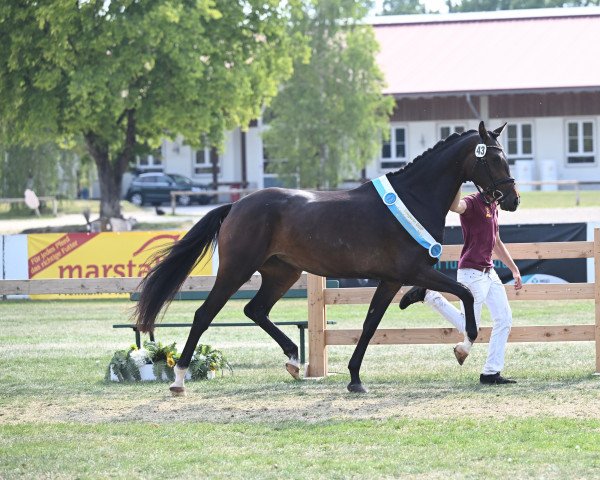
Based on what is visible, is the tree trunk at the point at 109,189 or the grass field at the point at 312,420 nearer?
the grass field at the point at 312,420

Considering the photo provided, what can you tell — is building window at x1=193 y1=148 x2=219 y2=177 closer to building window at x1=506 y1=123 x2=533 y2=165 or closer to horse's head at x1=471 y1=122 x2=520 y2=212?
building window at x1=506 y1=123 x2=533 y2=165

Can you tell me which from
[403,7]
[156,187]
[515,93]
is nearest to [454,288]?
[515,93]

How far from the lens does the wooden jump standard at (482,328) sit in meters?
11.3

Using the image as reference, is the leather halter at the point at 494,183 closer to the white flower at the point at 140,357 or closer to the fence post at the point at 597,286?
the fence post at the point at 597,286

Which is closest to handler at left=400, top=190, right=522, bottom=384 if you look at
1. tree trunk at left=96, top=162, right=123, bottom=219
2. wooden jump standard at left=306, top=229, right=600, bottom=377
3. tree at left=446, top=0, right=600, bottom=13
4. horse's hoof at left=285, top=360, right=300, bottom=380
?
wooden jump standard at left=306, top=229, right=600, bottom=377

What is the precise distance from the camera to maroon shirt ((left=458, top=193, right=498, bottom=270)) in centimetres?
1027

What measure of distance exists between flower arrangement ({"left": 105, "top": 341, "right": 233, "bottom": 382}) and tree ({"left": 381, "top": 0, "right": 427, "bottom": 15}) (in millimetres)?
83469

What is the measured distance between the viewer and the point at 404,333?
11.4m

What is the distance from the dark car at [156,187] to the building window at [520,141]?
13.3 metres

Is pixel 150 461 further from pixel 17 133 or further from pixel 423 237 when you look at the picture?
pixel 17 133

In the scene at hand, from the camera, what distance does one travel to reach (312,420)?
884 cm

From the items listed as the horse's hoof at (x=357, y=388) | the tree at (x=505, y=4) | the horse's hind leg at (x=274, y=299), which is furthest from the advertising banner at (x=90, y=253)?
the tree at (x=505, y=4)

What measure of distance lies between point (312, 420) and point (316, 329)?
2.68m

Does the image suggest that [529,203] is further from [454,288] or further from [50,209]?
[454,288]
